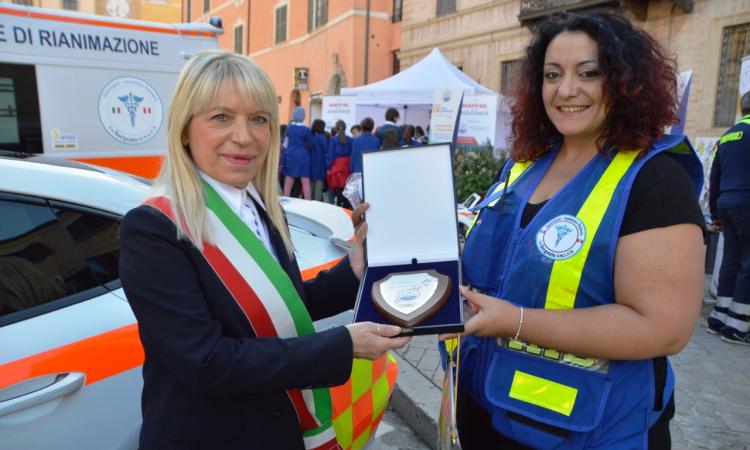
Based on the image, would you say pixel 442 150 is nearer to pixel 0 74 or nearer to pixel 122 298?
pixel 122 298

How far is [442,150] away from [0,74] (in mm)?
5019

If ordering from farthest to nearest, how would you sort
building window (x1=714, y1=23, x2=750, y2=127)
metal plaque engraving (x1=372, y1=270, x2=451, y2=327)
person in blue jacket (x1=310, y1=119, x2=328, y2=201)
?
1. building window (x1=714, y1=23, x2=750, y2=127)
2. person in blue jacket (x1=310, y1=119, x2=328, y2=201)
3. metal plaque engraving (x1=372, y1=270, x2=451, y2=327)

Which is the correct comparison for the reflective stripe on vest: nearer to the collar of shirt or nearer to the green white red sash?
the green white red sash

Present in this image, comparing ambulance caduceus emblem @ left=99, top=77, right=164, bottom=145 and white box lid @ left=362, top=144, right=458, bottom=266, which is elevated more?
ambulance caduceus emblem @ left=99, top=77, right=164, bottom=145

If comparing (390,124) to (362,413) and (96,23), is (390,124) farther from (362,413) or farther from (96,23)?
(362,413)

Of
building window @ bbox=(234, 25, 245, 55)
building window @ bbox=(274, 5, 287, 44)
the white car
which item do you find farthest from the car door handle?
building window @ bbox=(234, 25, 245, 55)

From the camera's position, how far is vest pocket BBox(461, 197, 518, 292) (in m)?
1.49

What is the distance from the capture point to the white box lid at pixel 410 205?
62.0 inches

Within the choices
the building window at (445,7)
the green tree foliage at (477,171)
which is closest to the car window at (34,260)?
the green tree foliage at (477,171)

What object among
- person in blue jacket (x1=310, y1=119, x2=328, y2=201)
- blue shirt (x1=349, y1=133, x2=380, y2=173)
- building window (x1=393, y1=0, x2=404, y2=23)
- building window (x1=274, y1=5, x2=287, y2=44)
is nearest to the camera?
blue shirt (x1=349, y1=133, x2=380, y2=173)

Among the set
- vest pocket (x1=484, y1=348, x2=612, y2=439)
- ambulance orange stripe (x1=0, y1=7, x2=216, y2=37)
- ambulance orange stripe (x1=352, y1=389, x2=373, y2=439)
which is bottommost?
ambulance orange stripe (x1=352, y1=389, x2=373, y2=439)

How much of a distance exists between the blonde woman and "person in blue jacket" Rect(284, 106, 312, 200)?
8352 mm

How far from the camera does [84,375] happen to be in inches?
68.4

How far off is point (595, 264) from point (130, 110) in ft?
18.4
